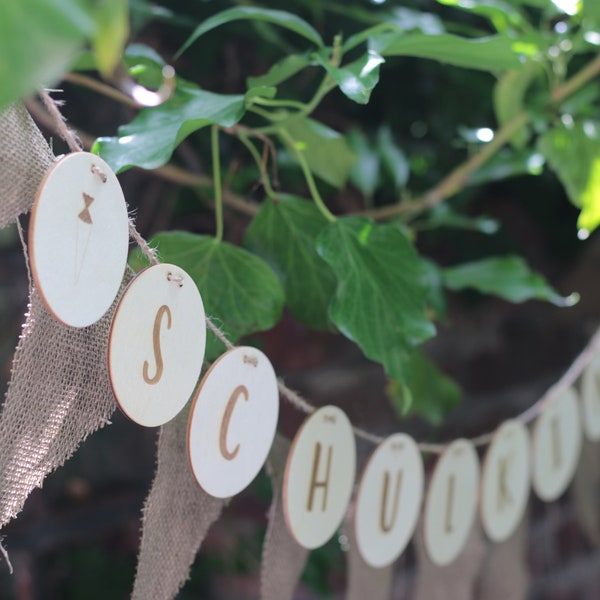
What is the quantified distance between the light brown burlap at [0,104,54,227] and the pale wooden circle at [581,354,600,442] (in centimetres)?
53

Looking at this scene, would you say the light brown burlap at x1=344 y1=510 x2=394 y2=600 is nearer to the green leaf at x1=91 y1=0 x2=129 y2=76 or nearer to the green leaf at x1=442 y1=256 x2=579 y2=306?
the green leaf at x1=442 y1=256 x2=579 y2=306

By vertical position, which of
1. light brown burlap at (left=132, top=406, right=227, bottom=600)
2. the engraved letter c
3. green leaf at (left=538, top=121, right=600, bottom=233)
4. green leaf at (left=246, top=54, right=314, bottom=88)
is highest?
green leaf at (left=538, top=121, right=600, bottom=233)

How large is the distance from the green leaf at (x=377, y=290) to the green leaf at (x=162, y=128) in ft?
0.35

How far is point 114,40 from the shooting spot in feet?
0.65

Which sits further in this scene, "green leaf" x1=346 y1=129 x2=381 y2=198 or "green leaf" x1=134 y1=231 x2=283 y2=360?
"green leaf" x1=346 y1=129 x2=381 y2=198

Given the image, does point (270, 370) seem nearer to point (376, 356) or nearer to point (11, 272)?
point (376, 356)

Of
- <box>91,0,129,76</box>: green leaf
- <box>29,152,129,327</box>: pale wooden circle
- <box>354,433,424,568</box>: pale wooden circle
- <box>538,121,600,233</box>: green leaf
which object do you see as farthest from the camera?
<box>538,121,600,233</box>: green leaf

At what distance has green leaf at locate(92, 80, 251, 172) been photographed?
1.39 ft

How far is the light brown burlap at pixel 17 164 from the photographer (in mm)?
374

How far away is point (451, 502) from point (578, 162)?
0.30 metres

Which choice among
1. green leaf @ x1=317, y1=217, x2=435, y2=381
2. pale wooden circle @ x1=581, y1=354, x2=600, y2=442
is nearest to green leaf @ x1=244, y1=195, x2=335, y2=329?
green leaf @ x1=317, y1=217, x2=435, y2=381

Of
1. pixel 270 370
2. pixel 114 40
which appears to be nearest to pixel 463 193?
pixel 270 370

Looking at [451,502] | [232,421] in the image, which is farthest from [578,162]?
[232,421]

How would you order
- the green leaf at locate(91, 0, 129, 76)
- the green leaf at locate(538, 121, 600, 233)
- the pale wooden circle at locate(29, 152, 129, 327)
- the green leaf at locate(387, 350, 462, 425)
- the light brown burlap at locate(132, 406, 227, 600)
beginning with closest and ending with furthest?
the green leaf at locate(91, 0, 129, 76) < the pale wooden circle at locate(29, 152, 129, 327) < the light brown burlap at locate(132, 406, 227, 600) < the green leaf at locate(538, 121, 600, 233) < the green leaf at locate(387, 350, 462, 425)
